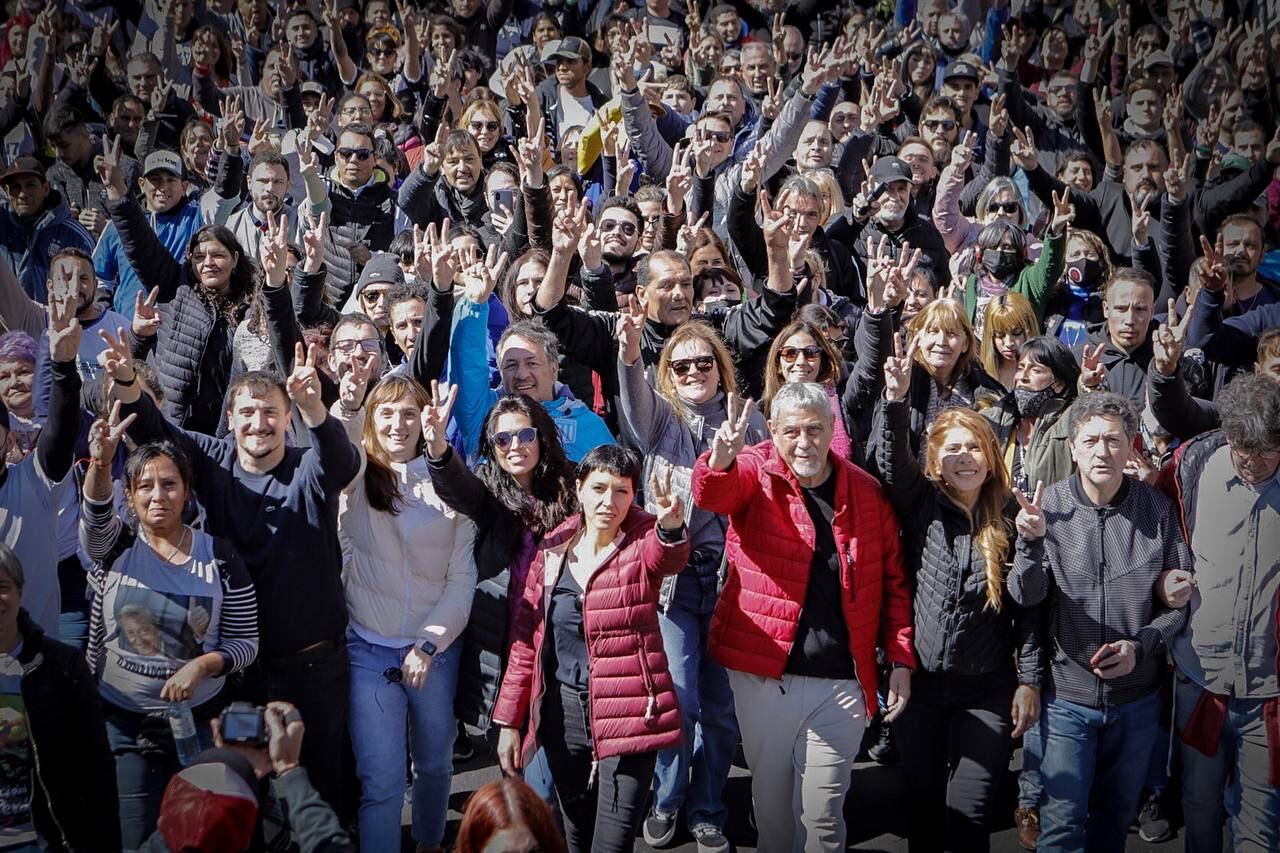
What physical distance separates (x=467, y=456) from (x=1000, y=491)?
223 cm

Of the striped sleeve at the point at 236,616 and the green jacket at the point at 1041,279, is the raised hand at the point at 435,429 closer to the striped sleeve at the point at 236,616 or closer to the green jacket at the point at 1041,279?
the striped sleeve at the point at 236,616

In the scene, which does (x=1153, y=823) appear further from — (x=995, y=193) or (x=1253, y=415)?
(x=995, y=193)

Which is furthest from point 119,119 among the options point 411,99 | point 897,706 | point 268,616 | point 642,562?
point 897,706

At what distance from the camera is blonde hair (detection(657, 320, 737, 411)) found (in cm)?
501

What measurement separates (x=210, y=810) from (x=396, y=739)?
1501 mm

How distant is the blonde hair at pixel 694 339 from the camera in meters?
5.01

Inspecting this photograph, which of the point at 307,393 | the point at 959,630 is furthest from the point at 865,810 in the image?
the point at 307,393

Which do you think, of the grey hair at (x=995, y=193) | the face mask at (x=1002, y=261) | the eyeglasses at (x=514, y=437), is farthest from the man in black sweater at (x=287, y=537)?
the grey hair at (x=995, y=193)

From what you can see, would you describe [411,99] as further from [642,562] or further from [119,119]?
[642,562]

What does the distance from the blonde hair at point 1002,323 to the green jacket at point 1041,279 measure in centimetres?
84

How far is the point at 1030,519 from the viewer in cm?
418

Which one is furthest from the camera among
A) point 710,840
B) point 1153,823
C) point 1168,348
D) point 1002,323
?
point 1002,323

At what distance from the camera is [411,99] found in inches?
436

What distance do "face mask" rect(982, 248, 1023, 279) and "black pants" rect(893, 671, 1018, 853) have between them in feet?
10.6
